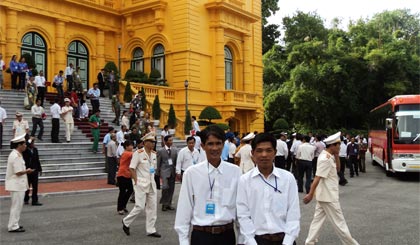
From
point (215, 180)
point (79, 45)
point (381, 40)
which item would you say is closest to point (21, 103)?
point (79, 45)

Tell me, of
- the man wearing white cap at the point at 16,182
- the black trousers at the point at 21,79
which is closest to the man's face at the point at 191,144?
the man wearing white cap at the point at 16,182

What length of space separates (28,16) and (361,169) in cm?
1991

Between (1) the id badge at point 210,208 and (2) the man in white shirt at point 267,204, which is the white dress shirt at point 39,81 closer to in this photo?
(1) the id badge at point 210,208

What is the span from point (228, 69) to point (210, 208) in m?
26.6

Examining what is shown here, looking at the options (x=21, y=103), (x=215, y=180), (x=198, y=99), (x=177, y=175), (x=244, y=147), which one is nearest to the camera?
(x=215, y=180)

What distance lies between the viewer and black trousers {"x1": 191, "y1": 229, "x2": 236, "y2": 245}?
374cm

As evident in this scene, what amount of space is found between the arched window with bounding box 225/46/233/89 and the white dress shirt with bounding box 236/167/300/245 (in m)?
26.1

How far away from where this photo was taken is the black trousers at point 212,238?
3740 mm

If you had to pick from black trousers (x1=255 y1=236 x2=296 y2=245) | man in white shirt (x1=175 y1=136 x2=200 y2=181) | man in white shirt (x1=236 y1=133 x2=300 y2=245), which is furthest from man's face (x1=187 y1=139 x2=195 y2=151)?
black trousers (x1=255 y1=236 x2=296 y2=245)

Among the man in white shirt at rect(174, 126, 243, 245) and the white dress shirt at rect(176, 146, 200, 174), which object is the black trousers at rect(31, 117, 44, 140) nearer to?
the white dress shirt at rect(176, 146, 200, 174)

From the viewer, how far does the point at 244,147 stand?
40.1 ft

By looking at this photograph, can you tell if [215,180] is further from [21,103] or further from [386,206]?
[21,103]

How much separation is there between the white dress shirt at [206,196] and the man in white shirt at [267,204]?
157 millimetres

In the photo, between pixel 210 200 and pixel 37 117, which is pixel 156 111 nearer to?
pixel 37 117
